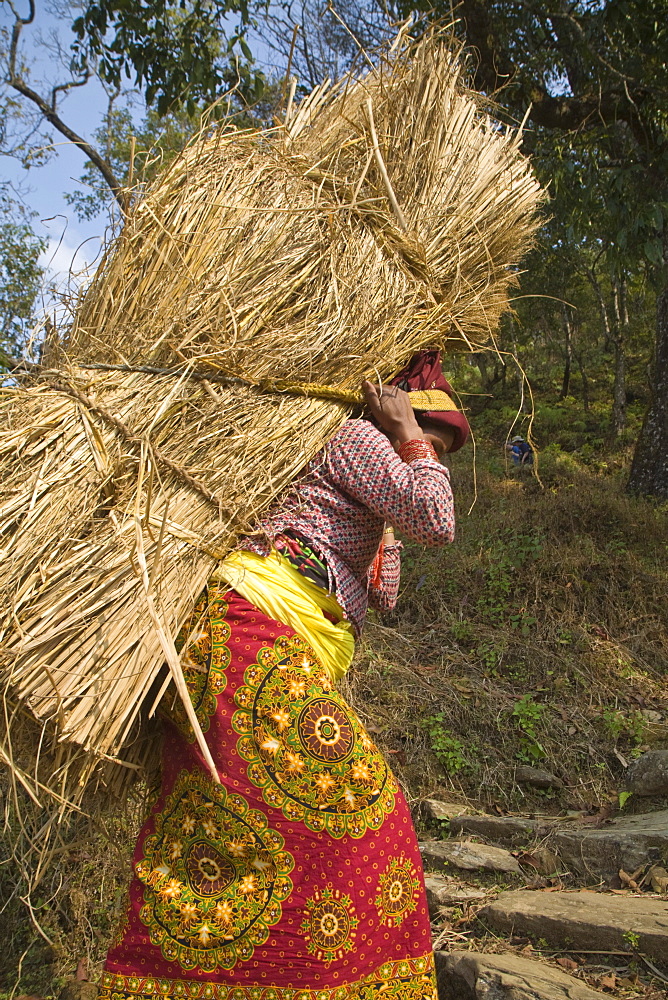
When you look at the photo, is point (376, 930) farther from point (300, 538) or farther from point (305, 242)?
point (305, 242)

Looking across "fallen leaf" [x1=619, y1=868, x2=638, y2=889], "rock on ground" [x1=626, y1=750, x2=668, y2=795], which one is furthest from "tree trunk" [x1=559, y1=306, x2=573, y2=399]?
"fallen leaf" [x1=619, y1=868, x2=638, y2=889]

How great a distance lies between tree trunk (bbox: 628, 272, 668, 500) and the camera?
558cm

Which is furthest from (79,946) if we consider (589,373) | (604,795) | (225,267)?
(589,373)

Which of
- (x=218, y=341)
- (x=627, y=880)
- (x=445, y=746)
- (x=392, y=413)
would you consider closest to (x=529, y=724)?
(x=445, y=746)

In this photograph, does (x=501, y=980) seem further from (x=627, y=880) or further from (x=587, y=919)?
(x=627, y=880)

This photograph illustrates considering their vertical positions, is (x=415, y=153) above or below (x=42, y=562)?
above

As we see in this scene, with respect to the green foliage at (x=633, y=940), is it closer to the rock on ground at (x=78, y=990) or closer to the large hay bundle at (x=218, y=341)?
the large hay bundle at (x=218, y=341)

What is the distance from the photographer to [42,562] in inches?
57.4

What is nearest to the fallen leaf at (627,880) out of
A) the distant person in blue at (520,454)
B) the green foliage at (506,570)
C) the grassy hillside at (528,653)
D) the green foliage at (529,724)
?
the grassy hillside at (528,653)

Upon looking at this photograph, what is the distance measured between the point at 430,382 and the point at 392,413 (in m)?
0.22

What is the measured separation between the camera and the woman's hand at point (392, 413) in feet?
5.76

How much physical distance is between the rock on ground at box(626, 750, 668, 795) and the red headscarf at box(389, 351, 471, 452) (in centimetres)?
198

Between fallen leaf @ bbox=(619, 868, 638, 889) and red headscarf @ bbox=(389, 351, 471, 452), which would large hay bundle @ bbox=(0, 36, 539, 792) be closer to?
red headscarf @ bbox=(389, 351, 471, 452)

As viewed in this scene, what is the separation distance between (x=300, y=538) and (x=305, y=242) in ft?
2.36
